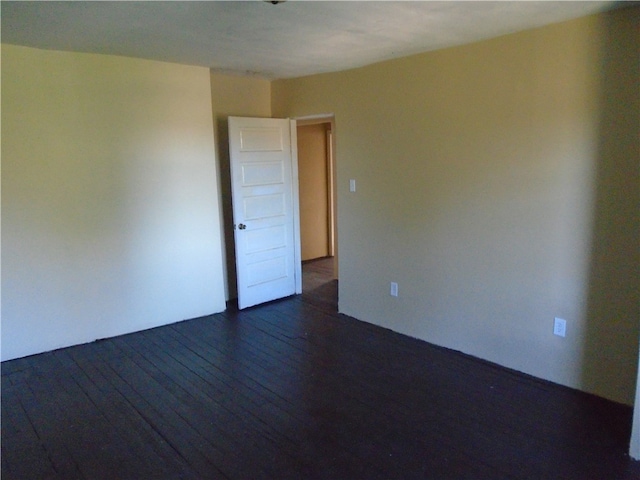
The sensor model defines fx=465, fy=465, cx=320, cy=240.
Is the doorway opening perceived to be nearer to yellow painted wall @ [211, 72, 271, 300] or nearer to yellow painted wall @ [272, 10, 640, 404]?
yellow painted wall @ [211, 72, 271, 300]

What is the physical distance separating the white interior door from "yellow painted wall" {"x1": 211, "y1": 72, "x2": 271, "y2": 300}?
1.03ft

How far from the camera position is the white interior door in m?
4.62

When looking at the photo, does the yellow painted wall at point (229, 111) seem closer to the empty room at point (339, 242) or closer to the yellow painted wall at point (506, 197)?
the empty room at point (339, 242)

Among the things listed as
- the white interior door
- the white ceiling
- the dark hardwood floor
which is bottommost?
the dark hardwood floor

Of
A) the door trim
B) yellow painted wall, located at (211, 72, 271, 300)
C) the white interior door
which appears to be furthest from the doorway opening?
yellow painted wall, located at (211, 72, 271, 300)

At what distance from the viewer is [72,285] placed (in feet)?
12.5

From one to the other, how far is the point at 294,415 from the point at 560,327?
71.2 inches

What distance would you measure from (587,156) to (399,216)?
152 cm

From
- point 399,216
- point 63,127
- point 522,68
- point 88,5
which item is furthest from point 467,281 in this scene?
point 63,127

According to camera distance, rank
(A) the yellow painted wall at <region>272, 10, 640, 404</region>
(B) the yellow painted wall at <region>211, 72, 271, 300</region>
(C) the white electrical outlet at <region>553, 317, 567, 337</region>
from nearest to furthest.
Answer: (A) the yellow painted wall at <region>272, 10, 640, 404</region> → (C) the white electrical outlet at <region>553, 317, 567, 337</region> → (B) the yellow painted wall at <region>211, 72, 271, 300</region>

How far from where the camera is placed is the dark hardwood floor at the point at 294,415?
7.66 ft

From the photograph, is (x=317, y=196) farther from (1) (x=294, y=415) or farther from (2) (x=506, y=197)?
(1) (x=294, y=415)

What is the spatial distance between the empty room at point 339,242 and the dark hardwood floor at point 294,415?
17mm

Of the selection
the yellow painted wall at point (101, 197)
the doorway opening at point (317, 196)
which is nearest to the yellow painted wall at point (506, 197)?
the yellow painted wall at point (101, 197)
